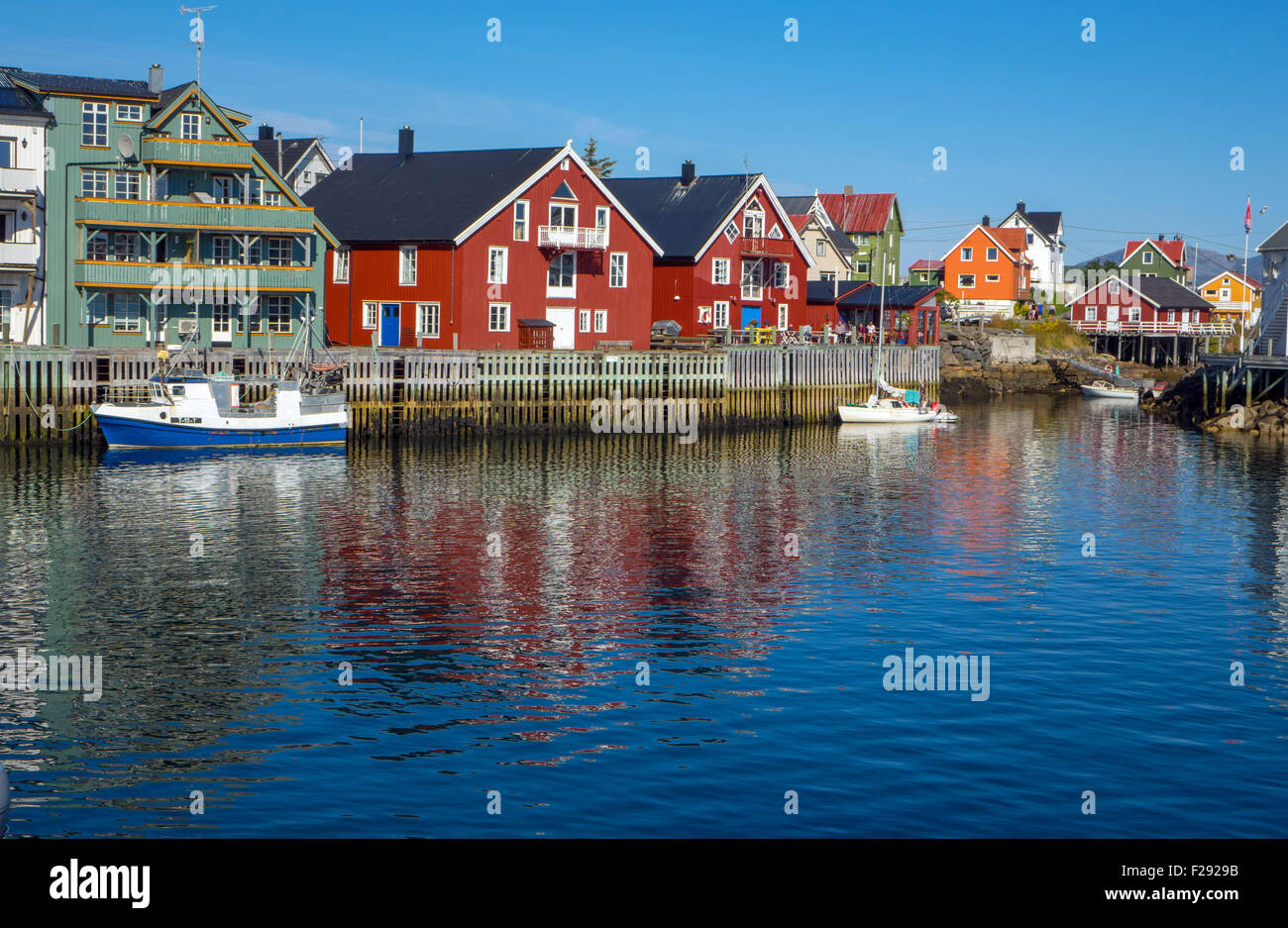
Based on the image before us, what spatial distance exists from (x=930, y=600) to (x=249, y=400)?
3683 centimetres

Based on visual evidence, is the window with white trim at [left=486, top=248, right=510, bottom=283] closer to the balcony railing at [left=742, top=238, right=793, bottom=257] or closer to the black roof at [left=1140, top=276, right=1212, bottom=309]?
the balcony railing at [left=742, top=238, right=793, bottom=257]

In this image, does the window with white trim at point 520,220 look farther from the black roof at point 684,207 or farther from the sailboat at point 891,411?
the sailboat at point 891,411

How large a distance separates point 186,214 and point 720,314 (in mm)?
35748

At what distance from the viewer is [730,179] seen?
8856cm

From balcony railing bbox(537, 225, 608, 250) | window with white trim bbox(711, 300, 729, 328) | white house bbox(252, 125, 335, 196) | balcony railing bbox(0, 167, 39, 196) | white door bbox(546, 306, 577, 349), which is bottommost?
white door bbox(546, 306, 577, 349)

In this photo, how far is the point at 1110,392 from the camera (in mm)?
108000

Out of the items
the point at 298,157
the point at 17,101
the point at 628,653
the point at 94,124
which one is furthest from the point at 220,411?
the point at 298,157

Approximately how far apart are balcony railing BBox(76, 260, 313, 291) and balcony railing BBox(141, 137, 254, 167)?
4.55 m

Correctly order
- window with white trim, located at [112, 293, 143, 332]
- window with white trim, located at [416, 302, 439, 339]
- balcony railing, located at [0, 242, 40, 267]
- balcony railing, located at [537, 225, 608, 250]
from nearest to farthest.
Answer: balcony railing, located at [0, 242, 40, 267] < window with white trim, located at [112, 293, 143, 332] < window with white trim, located at [416, 302, 439, 339] < balcony railing, located at [537, 225, 608, 250]

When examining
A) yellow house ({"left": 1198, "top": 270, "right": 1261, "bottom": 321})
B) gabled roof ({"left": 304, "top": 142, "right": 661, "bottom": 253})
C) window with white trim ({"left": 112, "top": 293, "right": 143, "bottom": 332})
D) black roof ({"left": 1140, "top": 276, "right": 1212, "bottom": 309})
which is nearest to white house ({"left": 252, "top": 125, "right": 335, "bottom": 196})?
gabled roof ({"left": 304, "top": 142, "right": 661, "bottom": 253})

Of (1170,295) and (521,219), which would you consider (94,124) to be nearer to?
(521,219)

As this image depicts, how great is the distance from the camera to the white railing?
12531 centimetres
